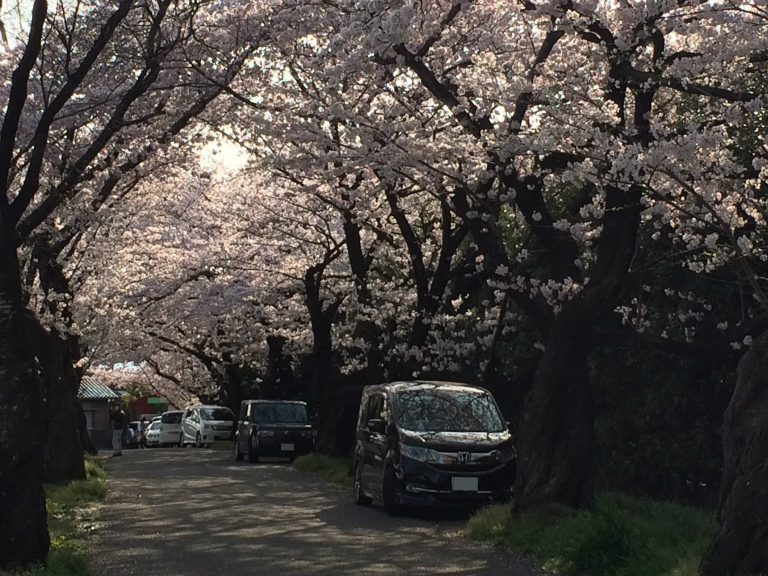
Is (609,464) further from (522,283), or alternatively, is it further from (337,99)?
(337,99)

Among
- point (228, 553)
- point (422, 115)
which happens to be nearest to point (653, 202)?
point (422, 115)

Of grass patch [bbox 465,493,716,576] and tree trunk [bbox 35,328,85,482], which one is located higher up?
tree trunk [bbox 35,328,85,482]

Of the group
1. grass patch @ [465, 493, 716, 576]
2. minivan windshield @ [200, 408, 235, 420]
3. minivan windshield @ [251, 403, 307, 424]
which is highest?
minivan windshield @ [200, 408, 235, 420]

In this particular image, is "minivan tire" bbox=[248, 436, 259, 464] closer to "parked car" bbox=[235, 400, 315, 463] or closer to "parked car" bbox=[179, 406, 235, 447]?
"parked car" bbox=[235, 400, 315, 463]

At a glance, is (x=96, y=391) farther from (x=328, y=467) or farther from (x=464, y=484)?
(x=464, y=484)

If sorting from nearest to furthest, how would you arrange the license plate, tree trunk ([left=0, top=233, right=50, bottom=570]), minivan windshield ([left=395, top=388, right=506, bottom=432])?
1. tree trunk ([left=0, top=233, right=50, bottom=570])
2. the license plate
3. minivan windshield ([left=395, top=388, right=506, bottom=432])

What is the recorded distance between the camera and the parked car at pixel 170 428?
51.9 meters

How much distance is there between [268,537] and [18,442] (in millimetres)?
3965

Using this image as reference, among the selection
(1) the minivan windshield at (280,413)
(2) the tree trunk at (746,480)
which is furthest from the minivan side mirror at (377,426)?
(1) the minivan windshield at (280,413)

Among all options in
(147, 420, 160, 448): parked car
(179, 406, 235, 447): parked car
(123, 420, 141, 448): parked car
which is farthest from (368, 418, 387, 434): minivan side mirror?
(123, 420, 141, 448): parked car

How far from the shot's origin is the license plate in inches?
601

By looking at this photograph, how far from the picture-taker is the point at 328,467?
26.0 m

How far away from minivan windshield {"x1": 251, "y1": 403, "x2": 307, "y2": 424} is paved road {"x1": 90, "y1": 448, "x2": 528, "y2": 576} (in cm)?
954

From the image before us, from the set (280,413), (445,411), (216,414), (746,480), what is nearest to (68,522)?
(445,411)
